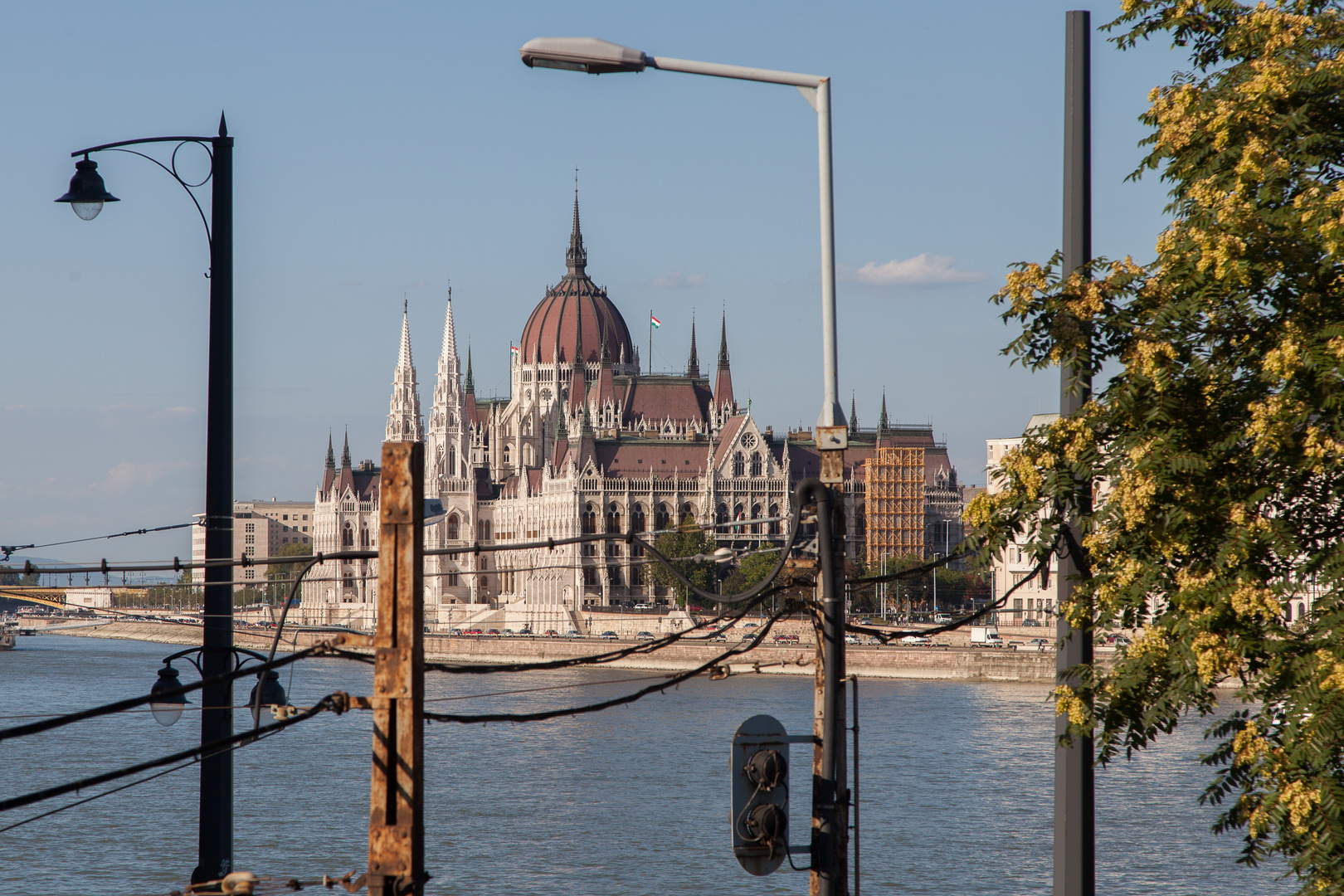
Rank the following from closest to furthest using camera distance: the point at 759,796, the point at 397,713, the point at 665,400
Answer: the point at 397,713, the point at 759,796, the point at 665,400

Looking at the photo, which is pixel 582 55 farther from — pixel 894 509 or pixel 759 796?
pixel 894 509

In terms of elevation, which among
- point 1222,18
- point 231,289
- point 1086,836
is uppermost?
point 1222,18

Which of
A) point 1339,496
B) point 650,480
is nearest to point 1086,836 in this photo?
point 1339,496

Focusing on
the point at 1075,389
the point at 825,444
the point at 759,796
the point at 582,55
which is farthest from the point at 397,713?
the point at 1075,389

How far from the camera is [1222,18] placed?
978cm

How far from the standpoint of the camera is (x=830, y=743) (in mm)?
7355

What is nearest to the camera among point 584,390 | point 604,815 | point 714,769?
point 604,815

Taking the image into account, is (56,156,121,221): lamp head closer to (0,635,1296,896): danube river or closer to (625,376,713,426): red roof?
(0,635,1296,896): danube river

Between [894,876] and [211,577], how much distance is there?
69.4 ft

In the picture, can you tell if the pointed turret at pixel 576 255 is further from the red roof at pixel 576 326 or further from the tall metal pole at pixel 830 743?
the tall metal pole at pixel 830 743

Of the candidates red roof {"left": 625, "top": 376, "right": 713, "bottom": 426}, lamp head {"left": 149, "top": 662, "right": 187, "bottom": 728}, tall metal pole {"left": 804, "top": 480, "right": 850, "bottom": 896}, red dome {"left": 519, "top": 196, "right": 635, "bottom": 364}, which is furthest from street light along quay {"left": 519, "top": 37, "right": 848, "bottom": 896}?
red dome {"left": 519, "top": 196, "right": 635, "bottom": 364}

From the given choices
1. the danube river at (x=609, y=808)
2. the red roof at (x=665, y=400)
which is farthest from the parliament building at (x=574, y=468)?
the danube river at (x=609, y=808)

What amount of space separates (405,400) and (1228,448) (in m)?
145

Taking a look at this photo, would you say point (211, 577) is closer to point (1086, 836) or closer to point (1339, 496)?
point (1086, 836)
